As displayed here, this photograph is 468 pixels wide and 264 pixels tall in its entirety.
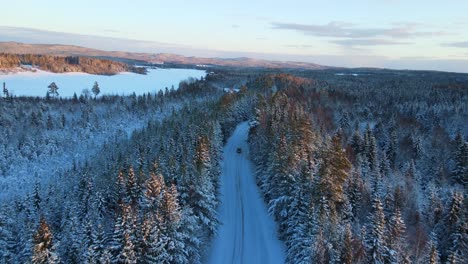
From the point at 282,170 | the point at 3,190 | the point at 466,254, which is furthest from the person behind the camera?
the point at 3,190

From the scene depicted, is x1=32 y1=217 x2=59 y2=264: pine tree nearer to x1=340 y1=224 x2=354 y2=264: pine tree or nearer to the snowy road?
the snowy road

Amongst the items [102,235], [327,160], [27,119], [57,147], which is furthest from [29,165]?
[327,160]

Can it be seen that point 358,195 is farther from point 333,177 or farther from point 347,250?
point 347,250

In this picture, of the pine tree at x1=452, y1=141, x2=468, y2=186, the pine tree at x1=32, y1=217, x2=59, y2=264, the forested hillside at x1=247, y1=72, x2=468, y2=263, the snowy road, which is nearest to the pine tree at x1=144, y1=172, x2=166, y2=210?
the pine tree at x1=32, y1=217, x2=59, y2=264

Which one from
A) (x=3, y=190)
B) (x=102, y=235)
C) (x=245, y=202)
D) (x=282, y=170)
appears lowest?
(x=3, y=190)

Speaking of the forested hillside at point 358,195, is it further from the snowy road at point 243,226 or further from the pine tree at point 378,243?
the snowy road at point 243,226

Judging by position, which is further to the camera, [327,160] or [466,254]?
[327,160]

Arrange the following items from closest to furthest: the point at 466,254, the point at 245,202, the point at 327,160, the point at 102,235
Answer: the point at 102,235 < the point at 466,254 < the point at 327,160 < the point at 245,202

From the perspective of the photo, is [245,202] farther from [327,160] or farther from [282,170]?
[327,160]
